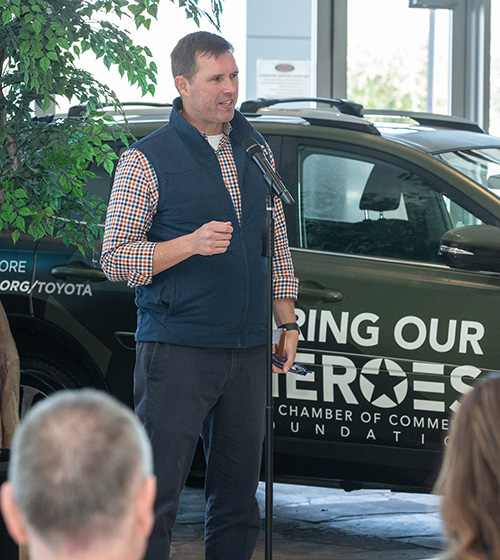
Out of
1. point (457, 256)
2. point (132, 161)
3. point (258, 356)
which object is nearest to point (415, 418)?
point (457, 256)

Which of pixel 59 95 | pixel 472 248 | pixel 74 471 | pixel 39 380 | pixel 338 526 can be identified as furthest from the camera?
pixel 338 526

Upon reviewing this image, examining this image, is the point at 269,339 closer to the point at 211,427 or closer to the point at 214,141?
the point at 211,427

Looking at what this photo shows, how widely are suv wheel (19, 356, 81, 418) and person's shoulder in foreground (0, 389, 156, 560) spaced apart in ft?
8.96

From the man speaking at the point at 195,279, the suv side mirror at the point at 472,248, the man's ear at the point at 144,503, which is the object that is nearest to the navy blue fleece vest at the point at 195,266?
the man speaking at the point at 195,279

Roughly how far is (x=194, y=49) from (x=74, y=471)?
6.60 ft

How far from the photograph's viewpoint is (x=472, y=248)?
10.5 ft

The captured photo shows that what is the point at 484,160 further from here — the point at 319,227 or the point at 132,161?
the point at 132,161

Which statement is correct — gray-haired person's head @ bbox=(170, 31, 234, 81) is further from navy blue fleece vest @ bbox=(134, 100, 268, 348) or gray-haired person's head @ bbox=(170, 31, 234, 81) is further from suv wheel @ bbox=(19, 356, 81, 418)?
suv wheel @ bbox=(19, 356, 81, 418)

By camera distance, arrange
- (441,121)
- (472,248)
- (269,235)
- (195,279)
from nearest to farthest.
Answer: (269,235), (195,279), (472,248), (441,121)

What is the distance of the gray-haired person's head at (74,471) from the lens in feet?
3.16

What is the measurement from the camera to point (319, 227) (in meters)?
3.60

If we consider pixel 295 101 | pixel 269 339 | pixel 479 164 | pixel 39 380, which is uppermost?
pixel 295 101

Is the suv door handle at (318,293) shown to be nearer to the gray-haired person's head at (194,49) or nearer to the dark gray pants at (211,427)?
the dark gray pants at (211,427)

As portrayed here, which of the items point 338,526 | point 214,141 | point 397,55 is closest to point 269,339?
point 214,141
